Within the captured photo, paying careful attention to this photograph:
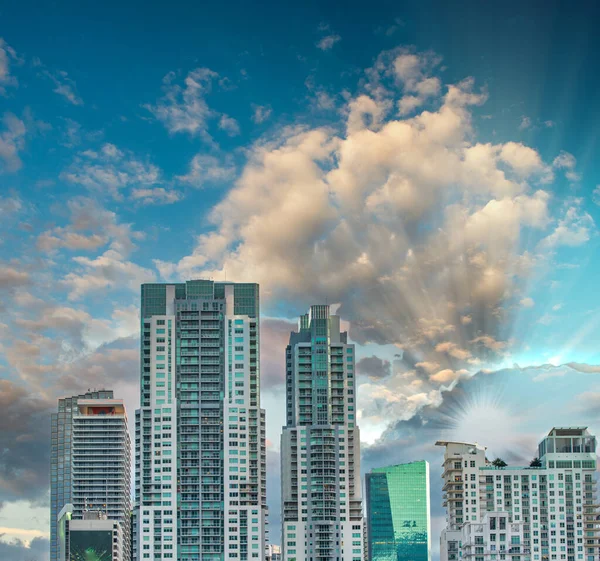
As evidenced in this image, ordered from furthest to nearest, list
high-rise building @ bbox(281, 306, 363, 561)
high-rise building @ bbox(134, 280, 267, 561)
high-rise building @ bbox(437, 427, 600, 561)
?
high-rise building @ bbox(437, 427, 600, 561) < high-rise building @ bbox(281, 306, 363, 561) < high-rise building @ bbox(134, 280, 267, 561)

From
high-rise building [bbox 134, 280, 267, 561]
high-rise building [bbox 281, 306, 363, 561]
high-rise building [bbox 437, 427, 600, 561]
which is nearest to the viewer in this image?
high-rise building [bbox 134, 280, 267, 561]

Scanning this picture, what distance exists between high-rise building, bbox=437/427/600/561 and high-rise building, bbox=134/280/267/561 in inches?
1463

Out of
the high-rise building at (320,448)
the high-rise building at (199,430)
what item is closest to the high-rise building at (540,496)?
the high-rise building at (320,448)

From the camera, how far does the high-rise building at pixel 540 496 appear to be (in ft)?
600

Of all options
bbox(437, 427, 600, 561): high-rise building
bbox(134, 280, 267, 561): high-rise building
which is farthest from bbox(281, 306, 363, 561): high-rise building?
bbox(437, 427, 600, 561): high-rise building

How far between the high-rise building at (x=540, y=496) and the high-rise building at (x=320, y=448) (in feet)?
65.1

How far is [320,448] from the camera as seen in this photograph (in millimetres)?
170750

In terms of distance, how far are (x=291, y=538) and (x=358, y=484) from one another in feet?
41.5

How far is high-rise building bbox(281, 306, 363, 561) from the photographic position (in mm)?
167500

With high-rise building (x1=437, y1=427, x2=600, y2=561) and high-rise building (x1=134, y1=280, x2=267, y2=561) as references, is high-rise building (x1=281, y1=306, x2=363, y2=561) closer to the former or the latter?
high-rise building (x1=134, y1=280, x2=267, y2=561)

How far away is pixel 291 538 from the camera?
168 metres

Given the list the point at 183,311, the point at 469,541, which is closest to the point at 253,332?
the point at 183,311

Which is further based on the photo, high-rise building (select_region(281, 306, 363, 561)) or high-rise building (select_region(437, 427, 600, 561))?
high-rise building (select_region(437, 427, 600, 561))

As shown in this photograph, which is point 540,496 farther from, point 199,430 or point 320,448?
point 199,430
